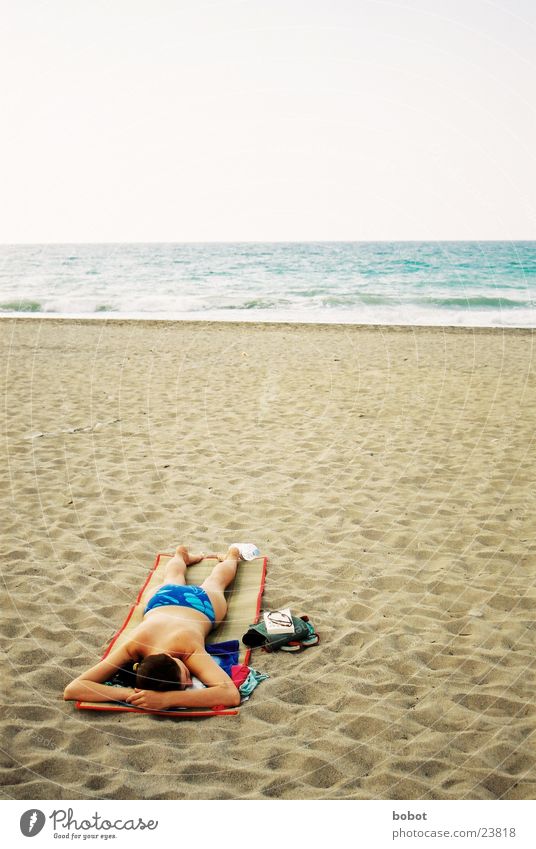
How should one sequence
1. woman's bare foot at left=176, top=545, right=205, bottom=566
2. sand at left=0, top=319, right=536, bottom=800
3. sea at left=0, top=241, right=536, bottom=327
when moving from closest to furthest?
1. sand at left=0, top=319, right=536, bottom=800
2. woman's bare foot at left=176, top=545, right=205, bottom=566
3. sea at left=0, top=241, right=536, bottom=327

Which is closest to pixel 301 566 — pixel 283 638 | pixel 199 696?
pixel 283 638

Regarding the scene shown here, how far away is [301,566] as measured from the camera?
430 cm

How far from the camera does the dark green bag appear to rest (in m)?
3.41

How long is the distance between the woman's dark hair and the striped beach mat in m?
0.12

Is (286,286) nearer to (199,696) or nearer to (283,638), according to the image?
(283,638)

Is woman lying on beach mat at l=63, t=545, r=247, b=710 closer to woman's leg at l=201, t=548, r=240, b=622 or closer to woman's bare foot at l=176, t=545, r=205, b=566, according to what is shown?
woman's leg at l=201, t=548, r=240, b=622

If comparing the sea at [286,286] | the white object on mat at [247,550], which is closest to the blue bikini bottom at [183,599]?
the white object on mat at [247,550]

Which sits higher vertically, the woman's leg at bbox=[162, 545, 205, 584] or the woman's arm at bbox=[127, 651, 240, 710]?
the woman's leg at bbox=[162, 545, 205, 584]

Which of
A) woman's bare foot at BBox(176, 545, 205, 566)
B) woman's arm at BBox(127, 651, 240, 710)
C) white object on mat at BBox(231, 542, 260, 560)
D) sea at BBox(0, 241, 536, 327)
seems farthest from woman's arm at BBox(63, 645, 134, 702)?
sea at BBox(0, 241, 536, 327)

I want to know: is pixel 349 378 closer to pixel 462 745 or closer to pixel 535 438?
pixel 535 438

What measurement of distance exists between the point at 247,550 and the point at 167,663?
58.6 inches

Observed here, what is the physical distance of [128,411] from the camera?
8117mm

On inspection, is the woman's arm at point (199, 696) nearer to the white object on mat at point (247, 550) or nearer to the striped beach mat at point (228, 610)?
the striped beach mat at point (228, 610)
